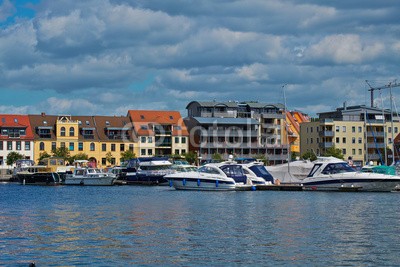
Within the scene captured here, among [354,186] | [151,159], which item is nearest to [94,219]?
[354,186]

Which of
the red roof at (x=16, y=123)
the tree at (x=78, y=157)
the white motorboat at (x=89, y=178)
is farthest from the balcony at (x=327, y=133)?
the white motorboat at (x=89, y=178)

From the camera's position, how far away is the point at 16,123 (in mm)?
155750

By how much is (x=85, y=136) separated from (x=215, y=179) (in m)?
76.4

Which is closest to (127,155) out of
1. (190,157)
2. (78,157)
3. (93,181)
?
(78,157)

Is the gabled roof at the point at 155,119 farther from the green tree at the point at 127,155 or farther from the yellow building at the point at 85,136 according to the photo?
the green tree at the point at 127,155

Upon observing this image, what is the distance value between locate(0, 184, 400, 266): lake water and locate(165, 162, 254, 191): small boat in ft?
62.4

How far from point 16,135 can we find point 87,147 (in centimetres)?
1472

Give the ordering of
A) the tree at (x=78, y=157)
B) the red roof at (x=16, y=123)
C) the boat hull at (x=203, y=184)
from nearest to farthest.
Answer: the boat hull at (x=203, y=184) < the tree at (x=78, y=157) < the red roof at (x=16, y=123)

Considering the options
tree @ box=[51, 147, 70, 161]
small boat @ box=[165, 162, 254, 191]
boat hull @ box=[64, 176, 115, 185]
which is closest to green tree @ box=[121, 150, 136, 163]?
tree @ box=[51, 147, 70, 161]

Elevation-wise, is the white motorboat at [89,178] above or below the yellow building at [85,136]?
below

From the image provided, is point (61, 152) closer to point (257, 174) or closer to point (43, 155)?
point (43, 155)

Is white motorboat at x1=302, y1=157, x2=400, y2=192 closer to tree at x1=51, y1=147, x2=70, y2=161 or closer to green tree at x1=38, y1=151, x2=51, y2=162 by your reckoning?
tree at x1=51, y1=147, x2=70, y2=161

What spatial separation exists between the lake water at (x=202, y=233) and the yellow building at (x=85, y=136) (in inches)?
3546

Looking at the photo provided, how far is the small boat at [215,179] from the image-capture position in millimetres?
87812
